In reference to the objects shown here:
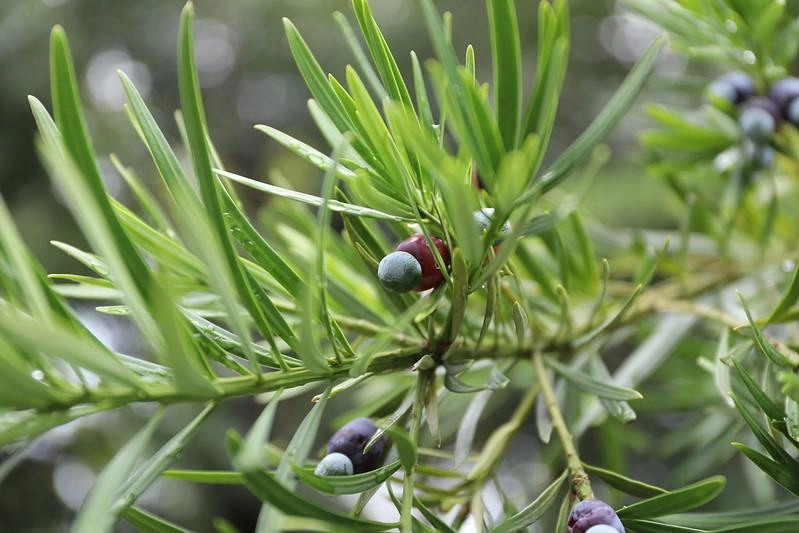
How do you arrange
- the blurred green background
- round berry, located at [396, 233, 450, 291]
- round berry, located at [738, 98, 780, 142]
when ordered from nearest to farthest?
round berry, located at [396, 233, 450, 291]
round berry, located at [738, 98, 780, 142]
the blurred green background

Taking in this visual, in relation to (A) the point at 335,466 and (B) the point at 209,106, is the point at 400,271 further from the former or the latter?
(B) the point at 209,106

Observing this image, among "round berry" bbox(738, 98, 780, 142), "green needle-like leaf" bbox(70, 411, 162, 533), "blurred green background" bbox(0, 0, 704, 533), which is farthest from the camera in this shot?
"blurred green background" bbox(0, 0, 704, 533)

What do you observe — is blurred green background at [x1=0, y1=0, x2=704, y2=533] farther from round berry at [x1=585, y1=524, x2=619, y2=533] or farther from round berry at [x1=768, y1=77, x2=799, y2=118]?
round berry at [x1=585, y1=524, x2=619, y2=533]

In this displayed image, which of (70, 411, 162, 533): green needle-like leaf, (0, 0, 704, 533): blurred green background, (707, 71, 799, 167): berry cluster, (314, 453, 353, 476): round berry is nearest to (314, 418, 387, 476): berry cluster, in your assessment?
(314, 453, 353, 476): round berry

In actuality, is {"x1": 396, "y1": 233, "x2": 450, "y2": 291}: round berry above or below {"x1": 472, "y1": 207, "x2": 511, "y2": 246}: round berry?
below

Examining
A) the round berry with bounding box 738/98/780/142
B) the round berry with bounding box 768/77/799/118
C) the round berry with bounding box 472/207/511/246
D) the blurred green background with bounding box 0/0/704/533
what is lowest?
the blurred green background with bounding box 0/0/704/533

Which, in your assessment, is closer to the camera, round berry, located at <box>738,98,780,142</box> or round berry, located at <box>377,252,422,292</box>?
round berry, located at <box>377,252,422,292</box>

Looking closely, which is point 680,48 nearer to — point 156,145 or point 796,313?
point 796,313
